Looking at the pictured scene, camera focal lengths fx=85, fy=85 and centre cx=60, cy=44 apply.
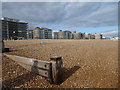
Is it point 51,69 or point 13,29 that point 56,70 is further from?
point 13,29

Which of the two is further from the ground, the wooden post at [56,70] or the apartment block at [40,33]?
the apartment block at [40,33]

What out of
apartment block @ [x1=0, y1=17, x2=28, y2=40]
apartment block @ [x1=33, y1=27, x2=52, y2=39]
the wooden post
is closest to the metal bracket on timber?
the wooden post

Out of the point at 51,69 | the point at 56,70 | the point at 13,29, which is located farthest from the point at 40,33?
the point at 56,70

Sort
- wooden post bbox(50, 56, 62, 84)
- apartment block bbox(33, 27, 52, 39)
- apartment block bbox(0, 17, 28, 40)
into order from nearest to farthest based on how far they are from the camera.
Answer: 1. wooden post bbox(50, 56, 62, 84)
2. apartment block bbox(0, 17, 28, 40)
3. apartment block bbox(33, 27, 52, 39)

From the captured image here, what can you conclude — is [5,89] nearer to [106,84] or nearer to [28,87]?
[28,87]

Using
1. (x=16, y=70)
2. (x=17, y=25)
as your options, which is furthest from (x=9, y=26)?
(x=16, y=70)

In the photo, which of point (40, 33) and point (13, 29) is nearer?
point (13, 29)

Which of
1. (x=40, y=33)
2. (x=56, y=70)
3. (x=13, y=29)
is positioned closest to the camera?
(x=56, y=70)

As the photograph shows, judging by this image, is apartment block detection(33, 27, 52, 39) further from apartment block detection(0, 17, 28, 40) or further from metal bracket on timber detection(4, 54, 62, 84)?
metal bracket on timber detection(4, 54, 62, 84)

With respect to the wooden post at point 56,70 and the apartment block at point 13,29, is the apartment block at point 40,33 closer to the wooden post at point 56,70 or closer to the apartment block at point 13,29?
the apartment block at point 13,29

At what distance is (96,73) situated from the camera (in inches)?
165

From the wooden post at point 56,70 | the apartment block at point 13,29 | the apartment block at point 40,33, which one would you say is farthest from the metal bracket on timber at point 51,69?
the apartment block at point 40,33

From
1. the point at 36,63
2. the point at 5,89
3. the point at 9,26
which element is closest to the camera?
the point at 5,89

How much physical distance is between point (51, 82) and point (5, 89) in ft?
5.17
